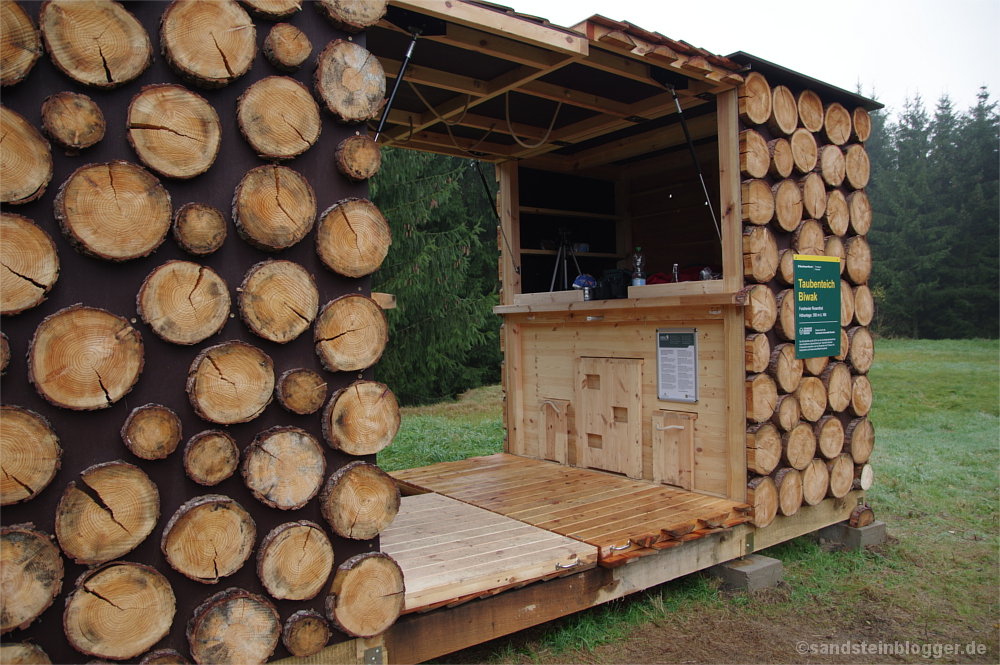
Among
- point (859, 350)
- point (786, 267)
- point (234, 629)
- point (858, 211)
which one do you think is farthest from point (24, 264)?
point (858, 211)

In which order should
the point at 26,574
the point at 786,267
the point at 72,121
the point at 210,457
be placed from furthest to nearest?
the point at 786,267 → the point at 210,457 → the point at 72,121 → the point at 26,574

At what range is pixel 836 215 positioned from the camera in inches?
202

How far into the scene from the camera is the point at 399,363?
13.2 meters

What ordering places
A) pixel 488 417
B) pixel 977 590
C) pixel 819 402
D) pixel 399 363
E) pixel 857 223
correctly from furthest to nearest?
pixel 399 363
pixel 488 417
pixel 857 223
pixel 819 402
pixel 977 590

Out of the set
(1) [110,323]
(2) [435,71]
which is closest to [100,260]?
(1) [110,323]

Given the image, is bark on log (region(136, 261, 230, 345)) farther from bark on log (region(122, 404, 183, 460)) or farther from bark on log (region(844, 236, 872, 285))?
bark on log (region(844, 236, 872, 285))

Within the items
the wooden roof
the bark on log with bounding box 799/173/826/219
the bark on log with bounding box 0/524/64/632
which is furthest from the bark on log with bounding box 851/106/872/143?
the bark on log with bounding box 0/524/64/632

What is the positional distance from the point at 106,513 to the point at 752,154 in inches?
163

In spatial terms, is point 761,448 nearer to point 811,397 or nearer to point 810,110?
point 811,397

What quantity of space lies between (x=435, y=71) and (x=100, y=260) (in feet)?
9.24

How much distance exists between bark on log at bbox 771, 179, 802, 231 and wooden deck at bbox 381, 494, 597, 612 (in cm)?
264

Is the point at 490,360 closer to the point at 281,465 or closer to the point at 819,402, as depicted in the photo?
the point at 819,402

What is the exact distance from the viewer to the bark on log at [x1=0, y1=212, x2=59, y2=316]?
2.06m

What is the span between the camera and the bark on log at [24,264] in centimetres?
206
